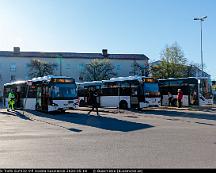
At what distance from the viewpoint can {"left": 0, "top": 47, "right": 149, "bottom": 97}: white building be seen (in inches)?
3893

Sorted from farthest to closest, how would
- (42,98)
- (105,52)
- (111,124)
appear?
(105,52) < (42,98) < (111,124)

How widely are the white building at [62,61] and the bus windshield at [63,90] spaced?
6263 cm

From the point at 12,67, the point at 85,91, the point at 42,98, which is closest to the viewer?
the point at 42,98

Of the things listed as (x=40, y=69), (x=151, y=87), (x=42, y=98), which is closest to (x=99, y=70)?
(x=40, y=69)

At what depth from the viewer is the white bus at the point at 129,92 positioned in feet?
115

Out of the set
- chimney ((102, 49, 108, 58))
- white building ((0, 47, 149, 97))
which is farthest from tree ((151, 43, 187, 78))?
chimney ((102, 49, 108, 58))

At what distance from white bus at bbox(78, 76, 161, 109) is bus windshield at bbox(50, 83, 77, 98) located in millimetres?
6045

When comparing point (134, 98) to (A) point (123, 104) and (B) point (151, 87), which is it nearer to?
(B) point (151, 87)

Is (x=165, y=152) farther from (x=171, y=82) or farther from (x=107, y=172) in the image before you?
(x=171, y=82)

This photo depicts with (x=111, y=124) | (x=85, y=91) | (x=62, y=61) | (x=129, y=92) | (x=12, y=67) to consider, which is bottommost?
(x=111, y=124)

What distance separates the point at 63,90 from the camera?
3191cm

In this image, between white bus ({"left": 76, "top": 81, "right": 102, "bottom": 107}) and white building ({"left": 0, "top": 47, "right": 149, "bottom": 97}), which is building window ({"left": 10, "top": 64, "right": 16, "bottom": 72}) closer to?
white building ({"left": 0, "top": 47, "right": 149, "bottom": 97})

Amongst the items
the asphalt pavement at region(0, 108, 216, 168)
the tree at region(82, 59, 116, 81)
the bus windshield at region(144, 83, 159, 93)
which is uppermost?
the tree at region(82, 59, 116, 81)

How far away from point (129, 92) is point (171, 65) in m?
42.3
